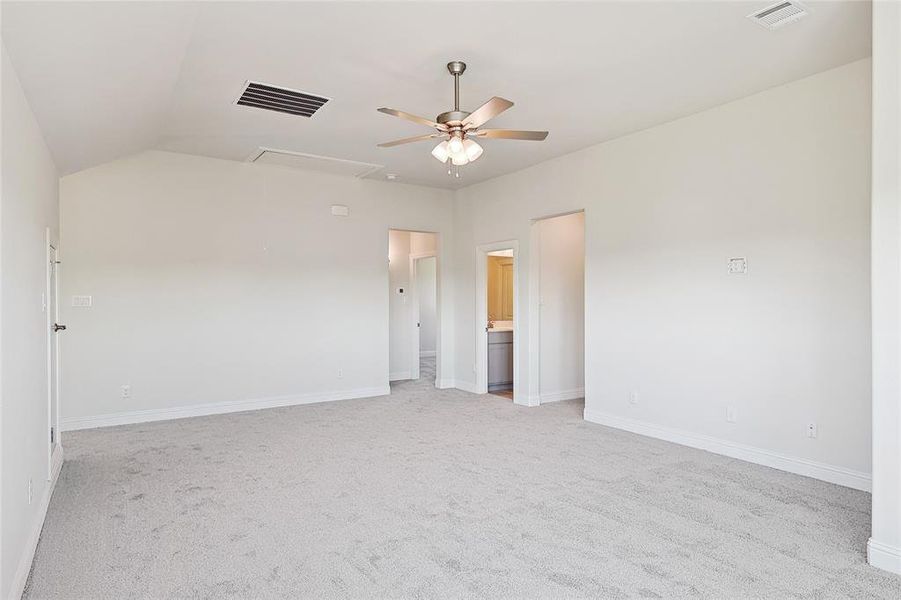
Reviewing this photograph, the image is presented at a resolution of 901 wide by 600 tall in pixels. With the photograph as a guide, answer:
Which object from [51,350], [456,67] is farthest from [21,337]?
[456,67]

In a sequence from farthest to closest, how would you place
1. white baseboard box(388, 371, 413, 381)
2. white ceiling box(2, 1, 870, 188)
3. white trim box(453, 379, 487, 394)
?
white baseboard box(388, 371, 413, 381), white trim box(453, 379, 487, 394), white ceiling box(2, 1, 870, 188)

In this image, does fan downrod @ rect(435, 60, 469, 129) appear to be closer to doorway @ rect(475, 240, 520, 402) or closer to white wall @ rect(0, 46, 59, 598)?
white wall @ rect(0, 46, 59, 598)

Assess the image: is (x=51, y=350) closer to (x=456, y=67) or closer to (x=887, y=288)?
(x=456, y=67)

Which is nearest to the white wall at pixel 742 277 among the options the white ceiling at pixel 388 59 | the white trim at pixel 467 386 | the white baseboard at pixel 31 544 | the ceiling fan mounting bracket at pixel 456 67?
the white ceiling at pixel 388 59

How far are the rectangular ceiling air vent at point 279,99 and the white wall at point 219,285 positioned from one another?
2.03 m

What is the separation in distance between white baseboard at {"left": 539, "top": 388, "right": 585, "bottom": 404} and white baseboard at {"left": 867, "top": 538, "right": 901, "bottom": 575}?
4.04m

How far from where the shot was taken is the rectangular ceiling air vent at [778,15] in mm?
2936

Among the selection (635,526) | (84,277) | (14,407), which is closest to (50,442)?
(14,407)

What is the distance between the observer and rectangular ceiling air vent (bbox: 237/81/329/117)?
407 centimetres

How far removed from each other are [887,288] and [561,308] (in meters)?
4.26

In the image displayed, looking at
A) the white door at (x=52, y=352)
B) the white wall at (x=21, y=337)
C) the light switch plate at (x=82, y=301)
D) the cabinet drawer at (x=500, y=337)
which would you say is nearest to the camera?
the white wall at (x=21, y=337)

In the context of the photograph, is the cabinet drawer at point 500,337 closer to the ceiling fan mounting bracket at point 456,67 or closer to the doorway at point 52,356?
the ceiling fan mounting bracket at point 456,67

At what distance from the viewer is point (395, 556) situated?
273cm

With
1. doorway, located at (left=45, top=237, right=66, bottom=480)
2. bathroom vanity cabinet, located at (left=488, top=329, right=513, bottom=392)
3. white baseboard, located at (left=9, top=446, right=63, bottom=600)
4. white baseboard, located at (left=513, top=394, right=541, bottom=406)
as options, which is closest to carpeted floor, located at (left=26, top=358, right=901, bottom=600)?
white baseboard, located at (left=9, top=446, right=63, bottom=600)
